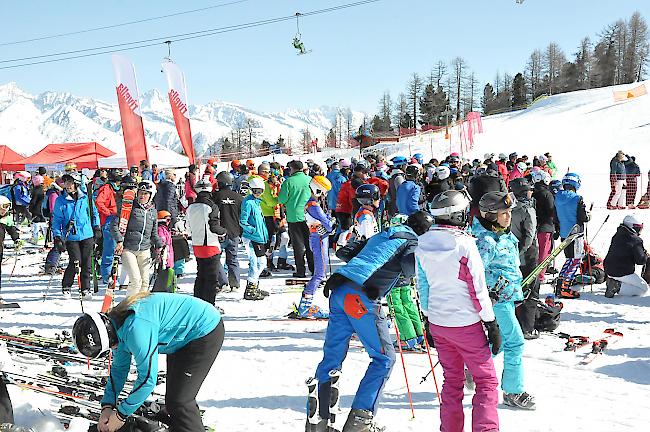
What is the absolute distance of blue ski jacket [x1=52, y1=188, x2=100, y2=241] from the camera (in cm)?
914

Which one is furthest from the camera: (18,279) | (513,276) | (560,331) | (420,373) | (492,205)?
(18,279)

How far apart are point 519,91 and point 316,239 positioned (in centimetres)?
6782

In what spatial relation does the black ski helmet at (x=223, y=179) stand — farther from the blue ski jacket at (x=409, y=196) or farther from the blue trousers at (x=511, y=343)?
the blue trousers at (x=511, y=343)

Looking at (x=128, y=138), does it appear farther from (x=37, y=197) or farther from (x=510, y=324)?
(x=510, y=324)

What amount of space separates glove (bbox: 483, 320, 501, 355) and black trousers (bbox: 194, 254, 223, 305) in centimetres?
446

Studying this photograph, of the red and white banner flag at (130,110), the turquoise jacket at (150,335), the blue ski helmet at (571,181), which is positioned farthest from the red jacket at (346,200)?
the red and white banner flag at (130,110)

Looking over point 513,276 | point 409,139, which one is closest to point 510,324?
point 513,276

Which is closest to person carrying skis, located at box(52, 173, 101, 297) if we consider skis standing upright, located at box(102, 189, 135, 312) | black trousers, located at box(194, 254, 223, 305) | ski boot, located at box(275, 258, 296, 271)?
skis standing upright, located at box(102, 189, 135, 312)

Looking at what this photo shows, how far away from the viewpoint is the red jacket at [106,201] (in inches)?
383

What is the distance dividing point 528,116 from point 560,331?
4410 centimetres

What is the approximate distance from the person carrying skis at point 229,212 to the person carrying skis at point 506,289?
5230 mm

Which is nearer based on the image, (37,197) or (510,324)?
(510,324)

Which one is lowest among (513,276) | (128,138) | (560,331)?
(560,331)

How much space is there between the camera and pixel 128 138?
16.7 metres
